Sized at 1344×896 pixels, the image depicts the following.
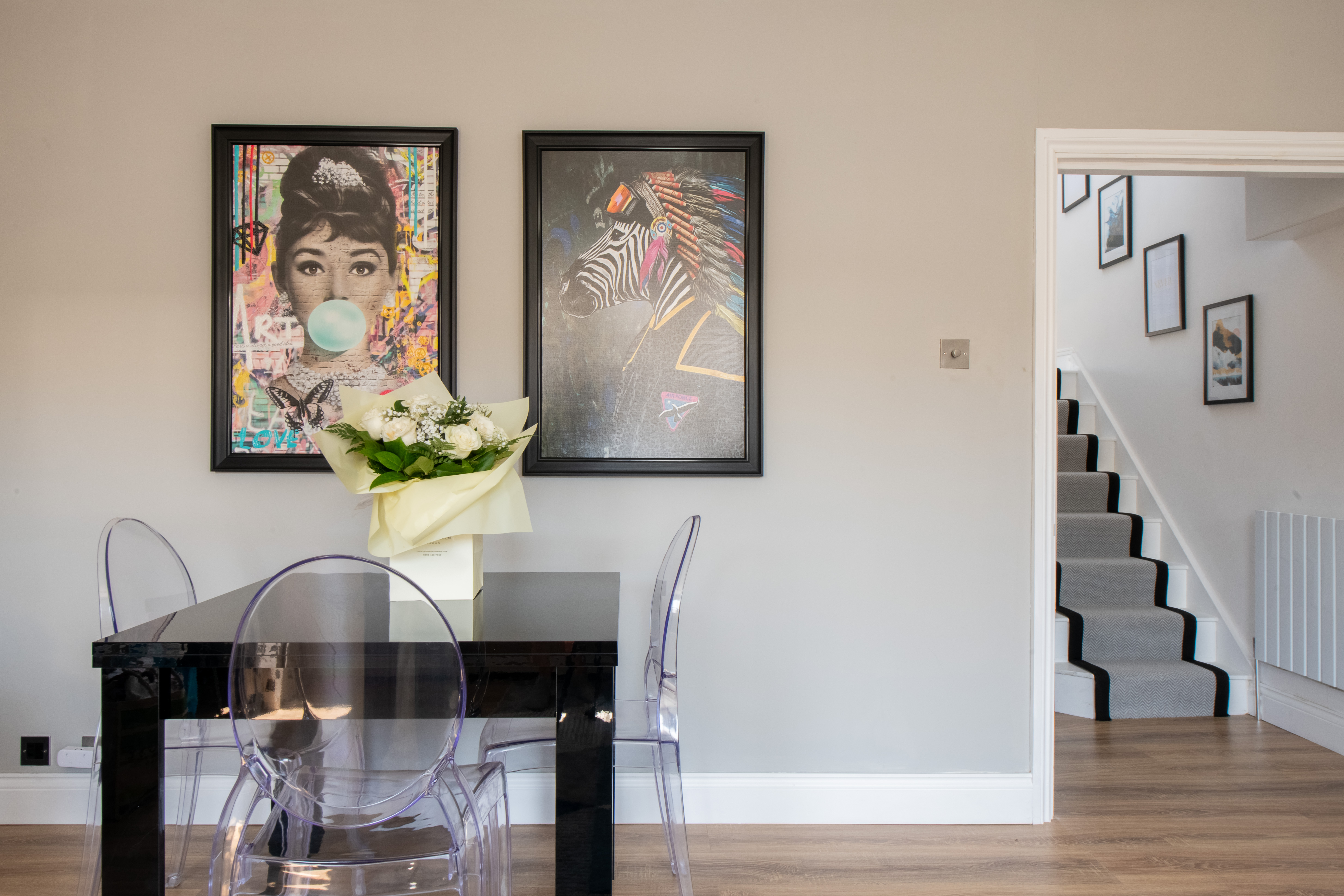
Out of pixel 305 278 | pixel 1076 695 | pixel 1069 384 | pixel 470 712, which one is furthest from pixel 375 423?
pixel 1069 384

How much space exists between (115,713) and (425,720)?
0.66 metres

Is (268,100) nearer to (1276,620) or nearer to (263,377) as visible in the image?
(263,377)

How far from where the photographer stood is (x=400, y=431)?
1.67m

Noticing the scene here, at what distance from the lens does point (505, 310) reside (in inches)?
94.4

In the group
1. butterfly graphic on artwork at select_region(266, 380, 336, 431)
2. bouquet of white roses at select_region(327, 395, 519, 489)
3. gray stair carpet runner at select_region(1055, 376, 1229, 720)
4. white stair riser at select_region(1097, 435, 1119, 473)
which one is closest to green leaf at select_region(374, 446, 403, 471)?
bouquet of white roses at select_region(327, 395, 519, 489)

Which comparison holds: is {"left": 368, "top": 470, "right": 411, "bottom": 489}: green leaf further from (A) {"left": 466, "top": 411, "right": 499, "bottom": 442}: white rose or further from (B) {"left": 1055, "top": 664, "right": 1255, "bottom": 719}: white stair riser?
(B) {"left": 1055, "top": 664, "right": 1255, "bottom": 719}: white stair riser

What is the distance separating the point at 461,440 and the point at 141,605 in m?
1.00

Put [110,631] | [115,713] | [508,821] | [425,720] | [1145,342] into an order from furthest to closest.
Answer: [1145,342]
[110,631]
[508,821]
[115,713]
[425,720]

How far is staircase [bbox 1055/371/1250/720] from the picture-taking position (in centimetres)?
335

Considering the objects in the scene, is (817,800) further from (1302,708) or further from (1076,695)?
(1302,708)

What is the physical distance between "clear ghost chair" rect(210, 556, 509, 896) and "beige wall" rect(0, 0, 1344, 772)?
42.8 inches

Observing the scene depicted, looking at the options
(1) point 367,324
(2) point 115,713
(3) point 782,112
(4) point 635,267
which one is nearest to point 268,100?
(1) point 367,324

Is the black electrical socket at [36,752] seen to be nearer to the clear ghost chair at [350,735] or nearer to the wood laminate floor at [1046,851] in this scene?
the wood laminate floor at [1046,851]

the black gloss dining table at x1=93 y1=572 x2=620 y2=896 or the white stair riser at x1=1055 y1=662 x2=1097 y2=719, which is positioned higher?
the black gloss dining table at x1=93 y1=572 x2=620 y2=896
